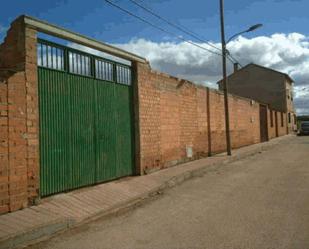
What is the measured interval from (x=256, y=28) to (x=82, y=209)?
55.2 ft

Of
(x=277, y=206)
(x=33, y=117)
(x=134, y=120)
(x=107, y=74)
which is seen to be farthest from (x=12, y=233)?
(x=134, y=120)

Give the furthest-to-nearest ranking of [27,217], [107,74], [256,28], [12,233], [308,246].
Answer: [256,28]
[107,74]
[27,217]
[12,233]
[308,246]

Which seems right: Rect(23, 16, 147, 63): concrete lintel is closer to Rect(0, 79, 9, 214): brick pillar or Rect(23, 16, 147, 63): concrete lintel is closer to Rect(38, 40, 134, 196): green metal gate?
Rect(38, 40, 134, 196): green metal gate

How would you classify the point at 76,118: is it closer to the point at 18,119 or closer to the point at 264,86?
the point at 18,119

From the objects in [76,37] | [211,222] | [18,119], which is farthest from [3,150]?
[211,222]

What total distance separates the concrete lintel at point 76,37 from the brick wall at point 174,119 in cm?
96

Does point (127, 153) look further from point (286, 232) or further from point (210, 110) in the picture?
point (210, 110)

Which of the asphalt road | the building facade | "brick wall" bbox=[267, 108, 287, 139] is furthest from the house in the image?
the asphalt road

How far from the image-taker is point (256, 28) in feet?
71.9

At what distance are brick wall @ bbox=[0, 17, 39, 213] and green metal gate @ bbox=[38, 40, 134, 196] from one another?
0.37 meters

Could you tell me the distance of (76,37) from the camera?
9672mm

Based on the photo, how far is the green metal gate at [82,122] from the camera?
8641mm

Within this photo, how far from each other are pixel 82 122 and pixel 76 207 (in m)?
2.44

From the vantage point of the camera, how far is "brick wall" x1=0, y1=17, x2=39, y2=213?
24.1 feet
